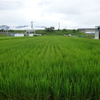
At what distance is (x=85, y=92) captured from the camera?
139 cm

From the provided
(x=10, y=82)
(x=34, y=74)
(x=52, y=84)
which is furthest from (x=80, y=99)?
(x=10, y=82)

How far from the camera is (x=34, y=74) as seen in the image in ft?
6.07

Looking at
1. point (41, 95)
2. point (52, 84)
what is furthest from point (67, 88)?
point (41, 95)

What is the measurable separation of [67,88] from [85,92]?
0.84 feet

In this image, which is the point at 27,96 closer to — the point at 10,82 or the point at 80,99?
the point at 10,82

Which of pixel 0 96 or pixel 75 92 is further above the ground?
pixel 75 92

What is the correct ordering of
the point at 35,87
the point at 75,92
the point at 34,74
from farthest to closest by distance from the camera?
the point at 34,74 < the point at 35,87 < the point at 75,92

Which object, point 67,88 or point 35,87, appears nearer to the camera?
point 67,88

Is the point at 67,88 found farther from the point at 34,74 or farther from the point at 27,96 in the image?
the point at 34,74

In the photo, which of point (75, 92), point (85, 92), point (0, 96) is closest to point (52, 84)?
point (75, 92)

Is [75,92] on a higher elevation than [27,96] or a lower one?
higher

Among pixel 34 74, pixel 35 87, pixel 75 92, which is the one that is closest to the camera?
pixel 75 92

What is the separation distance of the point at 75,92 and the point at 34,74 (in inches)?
31.1

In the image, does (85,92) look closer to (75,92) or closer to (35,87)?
(75,92)
